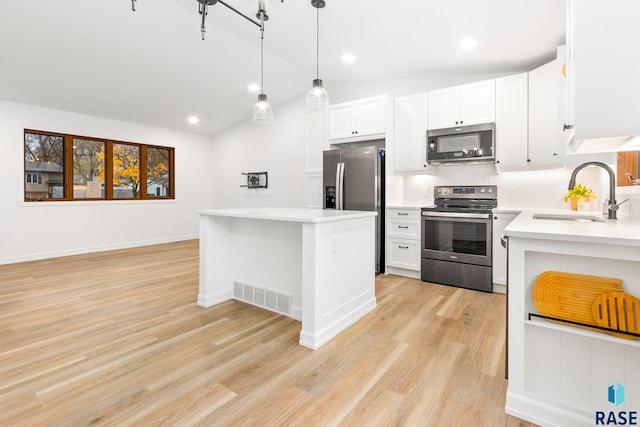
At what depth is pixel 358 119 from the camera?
450cm

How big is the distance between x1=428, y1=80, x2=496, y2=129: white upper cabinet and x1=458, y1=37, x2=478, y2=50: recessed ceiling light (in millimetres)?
490

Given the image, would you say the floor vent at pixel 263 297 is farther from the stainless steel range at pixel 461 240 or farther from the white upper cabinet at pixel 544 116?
Answer: the white upper cabinet at pixel 544 116

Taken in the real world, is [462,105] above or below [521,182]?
above

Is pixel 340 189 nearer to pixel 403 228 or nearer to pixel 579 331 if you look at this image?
pixel 403 228

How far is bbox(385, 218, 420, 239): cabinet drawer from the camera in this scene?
156 inches

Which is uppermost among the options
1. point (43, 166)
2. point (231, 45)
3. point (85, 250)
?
point (231, 45)

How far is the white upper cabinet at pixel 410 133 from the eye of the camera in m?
4.00

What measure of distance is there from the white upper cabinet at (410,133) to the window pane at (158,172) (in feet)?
16.5

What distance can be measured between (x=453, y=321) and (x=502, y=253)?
117 centimetres

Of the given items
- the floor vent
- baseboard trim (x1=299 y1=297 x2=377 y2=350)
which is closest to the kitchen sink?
baseboard trim (x1=299 y1=297 x2=377 y2=350)

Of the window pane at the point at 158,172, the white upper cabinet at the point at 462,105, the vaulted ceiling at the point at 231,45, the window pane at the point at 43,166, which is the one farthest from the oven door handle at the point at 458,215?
the window pane at the point at 43,166

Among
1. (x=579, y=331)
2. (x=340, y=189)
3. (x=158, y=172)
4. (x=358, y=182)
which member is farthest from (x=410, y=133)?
(x=158, y=172)

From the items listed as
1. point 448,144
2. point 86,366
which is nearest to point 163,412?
point 86,366

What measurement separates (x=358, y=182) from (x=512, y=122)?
1863mm
